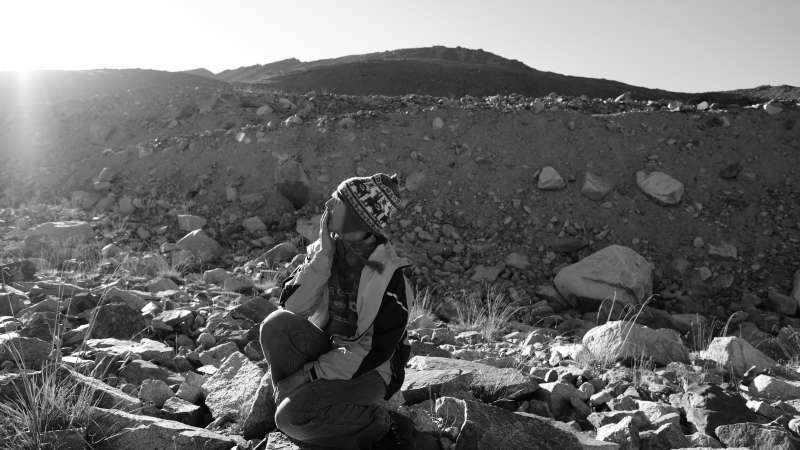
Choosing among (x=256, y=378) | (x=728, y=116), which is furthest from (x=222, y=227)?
(x=728, y=116)

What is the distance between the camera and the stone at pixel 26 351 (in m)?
3.04

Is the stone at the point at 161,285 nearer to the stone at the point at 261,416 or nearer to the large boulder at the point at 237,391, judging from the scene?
the large boulder at the point at 237,391

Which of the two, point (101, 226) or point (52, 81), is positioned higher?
point (52, 81)

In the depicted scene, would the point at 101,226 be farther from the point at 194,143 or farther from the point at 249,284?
the point at 249,284

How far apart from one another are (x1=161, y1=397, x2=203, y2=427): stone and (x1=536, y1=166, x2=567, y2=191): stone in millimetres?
6042

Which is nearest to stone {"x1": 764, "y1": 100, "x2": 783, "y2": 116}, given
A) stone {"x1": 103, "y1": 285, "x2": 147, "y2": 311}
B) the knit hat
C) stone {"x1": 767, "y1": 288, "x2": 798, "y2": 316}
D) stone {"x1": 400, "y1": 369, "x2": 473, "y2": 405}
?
stone {"x1": 767, "y1": 288, "x2": 798, "y2": 316}

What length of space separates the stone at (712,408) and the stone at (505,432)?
804 millimetres

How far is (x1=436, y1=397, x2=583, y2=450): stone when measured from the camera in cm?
265

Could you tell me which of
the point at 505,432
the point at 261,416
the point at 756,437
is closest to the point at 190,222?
the point at 261,416

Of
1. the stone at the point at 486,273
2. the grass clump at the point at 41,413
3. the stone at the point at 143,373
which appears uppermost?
the grass clump at the point at 41,413

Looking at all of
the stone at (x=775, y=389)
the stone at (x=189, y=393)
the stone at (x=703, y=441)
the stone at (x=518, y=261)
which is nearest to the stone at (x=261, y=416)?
the stone at (x=189, y=393)

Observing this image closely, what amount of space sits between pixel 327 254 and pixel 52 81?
27240 millimetres

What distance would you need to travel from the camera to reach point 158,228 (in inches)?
316

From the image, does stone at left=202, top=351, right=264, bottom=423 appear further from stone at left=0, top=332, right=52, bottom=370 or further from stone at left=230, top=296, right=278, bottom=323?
stone at left=230, top=296, right=278, bottom=323
